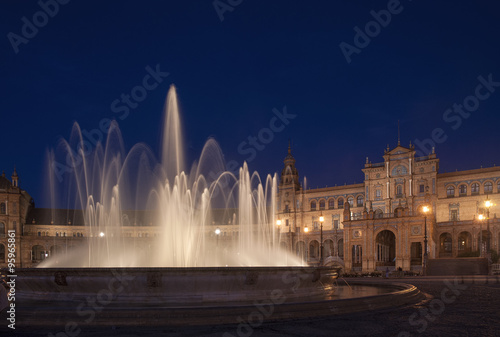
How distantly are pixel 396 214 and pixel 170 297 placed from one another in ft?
168

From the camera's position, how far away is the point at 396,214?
6053 cm

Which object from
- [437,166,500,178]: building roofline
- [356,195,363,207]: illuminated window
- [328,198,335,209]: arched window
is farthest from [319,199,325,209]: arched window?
[437,166,500,178]: building roofline

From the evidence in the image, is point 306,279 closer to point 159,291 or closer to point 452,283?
point 159,291

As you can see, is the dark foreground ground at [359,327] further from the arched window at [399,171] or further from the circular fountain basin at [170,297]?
the arched window at [399,171]

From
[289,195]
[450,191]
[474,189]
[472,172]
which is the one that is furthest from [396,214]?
[289,195]

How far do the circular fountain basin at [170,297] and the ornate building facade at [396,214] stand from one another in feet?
126

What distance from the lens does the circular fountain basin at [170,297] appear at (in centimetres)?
1190

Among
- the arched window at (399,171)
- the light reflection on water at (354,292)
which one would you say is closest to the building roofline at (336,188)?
the arched window at (399,171)

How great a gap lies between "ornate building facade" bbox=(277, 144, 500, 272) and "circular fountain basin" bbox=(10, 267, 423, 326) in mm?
38447

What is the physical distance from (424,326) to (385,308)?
307 cm

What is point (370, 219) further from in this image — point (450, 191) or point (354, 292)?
point (354, 292)

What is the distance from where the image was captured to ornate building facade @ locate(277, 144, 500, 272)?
6006cm

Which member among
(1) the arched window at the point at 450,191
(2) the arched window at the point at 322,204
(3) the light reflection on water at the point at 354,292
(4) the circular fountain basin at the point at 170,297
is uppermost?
(1) the arched window at the point at 450,191

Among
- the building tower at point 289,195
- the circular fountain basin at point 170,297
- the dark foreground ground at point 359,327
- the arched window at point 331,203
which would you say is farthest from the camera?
the building tower at point 289,195
